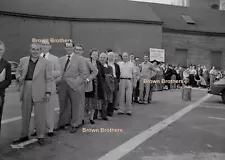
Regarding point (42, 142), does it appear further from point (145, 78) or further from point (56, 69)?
point (145, 78)

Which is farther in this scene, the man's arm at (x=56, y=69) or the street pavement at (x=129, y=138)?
the man's arm at (x=56, y=69)

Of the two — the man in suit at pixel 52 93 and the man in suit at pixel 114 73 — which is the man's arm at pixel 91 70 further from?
the man in suit at pixel 114 73

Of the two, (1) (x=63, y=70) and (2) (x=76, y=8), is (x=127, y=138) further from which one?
(2) (x=76, y=8)

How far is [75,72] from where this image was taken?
628 centimetres

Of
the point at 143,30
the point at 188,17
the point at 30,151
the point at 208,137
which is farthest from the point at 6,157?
the point at 188,17

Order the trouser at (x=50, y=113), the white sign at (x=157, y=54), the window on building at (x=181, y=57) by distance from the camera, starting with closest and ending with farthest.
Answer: the trouser at (x=50, y=113)
the white sign at (x=157, y=54)
the window on building at (x=181, y=57)

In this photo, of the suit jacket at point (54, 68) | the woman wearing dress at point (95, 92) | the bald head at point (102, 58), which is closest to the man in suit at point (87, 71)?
the woman wearing dress at point (95, 92)

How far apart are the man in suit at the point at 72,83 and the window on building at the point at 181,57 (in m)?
30.6

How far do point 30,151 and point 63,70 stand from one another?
218 centimetres

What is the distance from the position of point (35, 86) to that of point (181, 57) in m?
32.9

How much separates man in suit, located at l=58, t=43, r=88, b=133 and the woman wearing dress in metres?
0.73

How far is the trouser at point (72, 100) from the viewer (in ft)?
20.7

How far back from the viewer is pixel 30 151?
15.6 feet

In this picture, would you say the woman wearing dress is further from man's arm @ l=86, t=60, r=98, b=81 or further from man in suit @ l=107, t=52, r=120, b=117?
man in suit @ l=107, t=52, r=120, b=117
